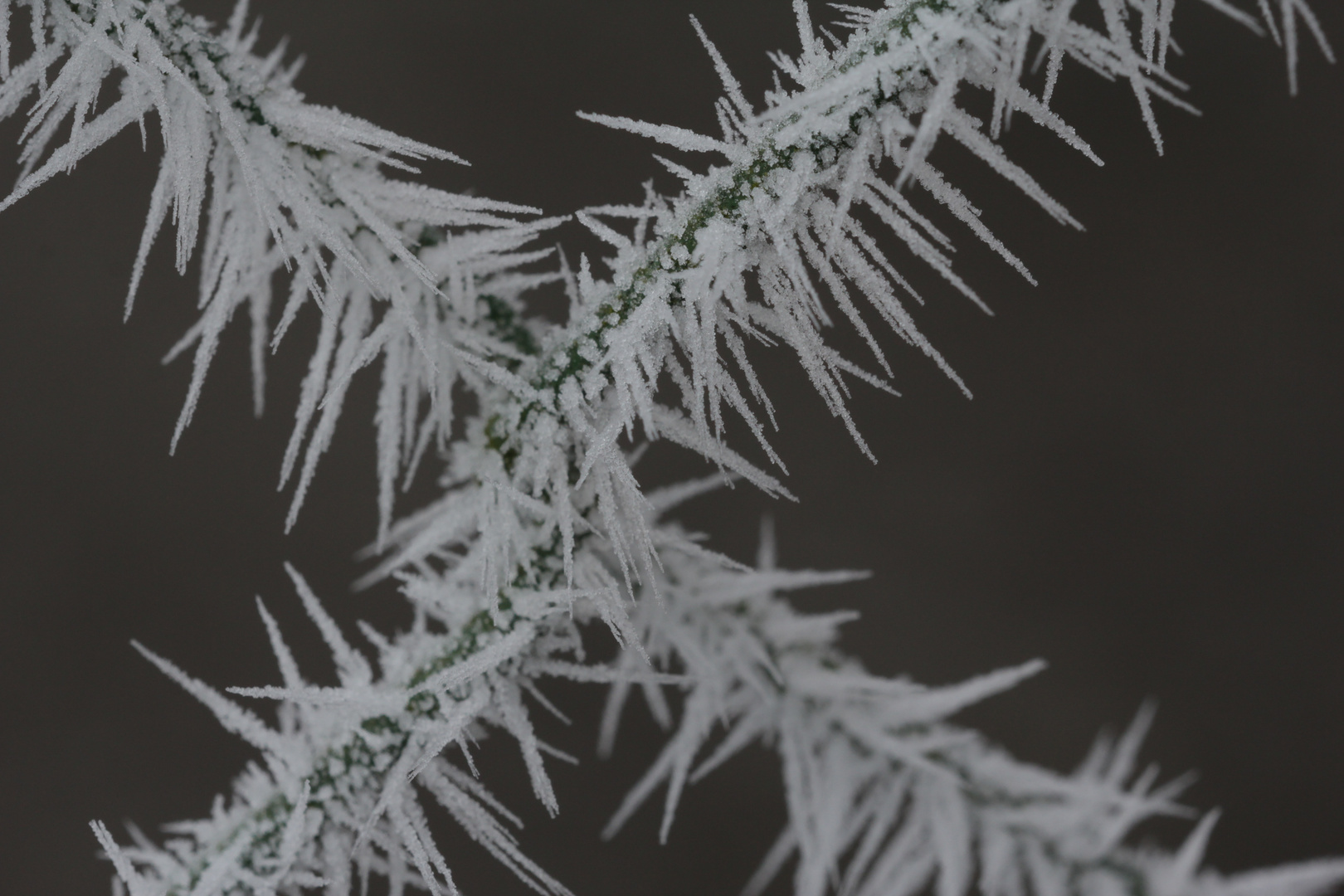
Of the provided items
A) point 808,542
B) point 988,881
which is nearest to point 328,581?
point 808,542

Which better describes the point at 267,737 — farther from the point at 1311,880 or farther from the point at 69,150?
the point at 1311,880

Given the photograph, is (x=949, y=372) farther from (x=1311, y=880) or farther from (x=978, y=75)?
(x=1311, y=880)

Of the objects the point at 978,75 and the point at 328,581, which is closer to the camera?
the point at 978,75

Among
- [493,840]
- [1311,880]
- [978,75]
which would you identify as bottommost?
[1311,880]

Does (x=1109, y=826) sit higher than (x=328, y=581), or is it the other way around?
(x=328, y=581)

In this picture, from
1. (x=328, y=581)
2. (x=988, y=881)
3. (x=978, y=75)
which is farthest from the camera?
(x=328, y=581)

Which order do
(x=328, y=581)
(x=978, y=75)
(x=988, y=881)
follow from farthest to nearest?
(x=328, y=581), (x=988, y=881), (x=978, y=75)
